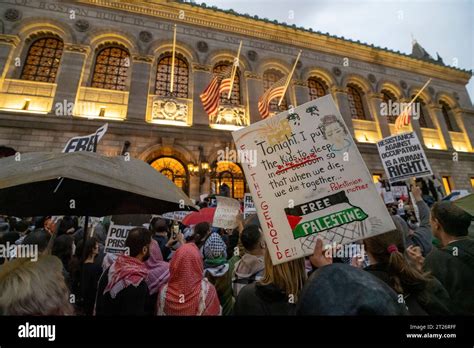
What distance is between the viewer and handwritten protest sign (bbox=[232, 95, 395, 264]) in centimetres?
171

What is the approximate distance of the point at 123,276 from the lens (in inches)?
92.4

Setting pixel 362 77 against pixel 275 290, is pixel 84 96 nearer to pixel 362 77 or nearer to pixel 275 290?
pixel 275 290

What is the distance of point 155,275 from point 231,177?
1084 cm

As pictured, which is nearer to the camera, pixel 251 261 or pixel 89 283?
pixel 251 261

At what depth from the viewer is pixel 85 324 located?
159 cm

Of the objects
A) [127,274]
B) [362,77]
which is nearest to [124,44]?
[127,274]

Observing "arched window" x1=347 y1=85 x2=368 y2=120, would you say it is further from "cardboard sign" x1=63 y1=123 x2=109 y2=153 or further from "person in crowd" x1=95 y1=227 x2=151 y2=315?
"person in crowd" x1=95 y1=227 x2=151 y2=315

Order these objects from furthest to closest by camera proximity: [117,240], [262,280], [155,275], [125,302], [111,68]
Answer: [111,68] < [117,240] < [155,275] < [125,302] < [262,280]

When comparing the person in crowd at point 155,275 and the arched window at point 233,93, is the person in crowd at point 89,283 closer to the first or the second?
the person in crowd at point 155,275

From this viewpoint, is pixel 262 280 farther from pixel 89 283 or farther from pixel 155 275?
pixel 89 283

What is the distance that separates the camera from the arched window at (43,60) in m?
12.4

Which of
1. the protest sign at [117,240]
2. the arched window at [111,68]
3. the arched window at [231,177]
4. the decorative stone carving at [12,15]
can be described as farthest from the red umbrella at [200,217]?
the decorative stone carving at [12,15]

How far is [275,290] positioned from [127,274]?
5.18ft

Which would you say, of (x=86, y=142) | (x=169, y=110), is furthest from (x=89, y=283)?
(x=169, y=110)
